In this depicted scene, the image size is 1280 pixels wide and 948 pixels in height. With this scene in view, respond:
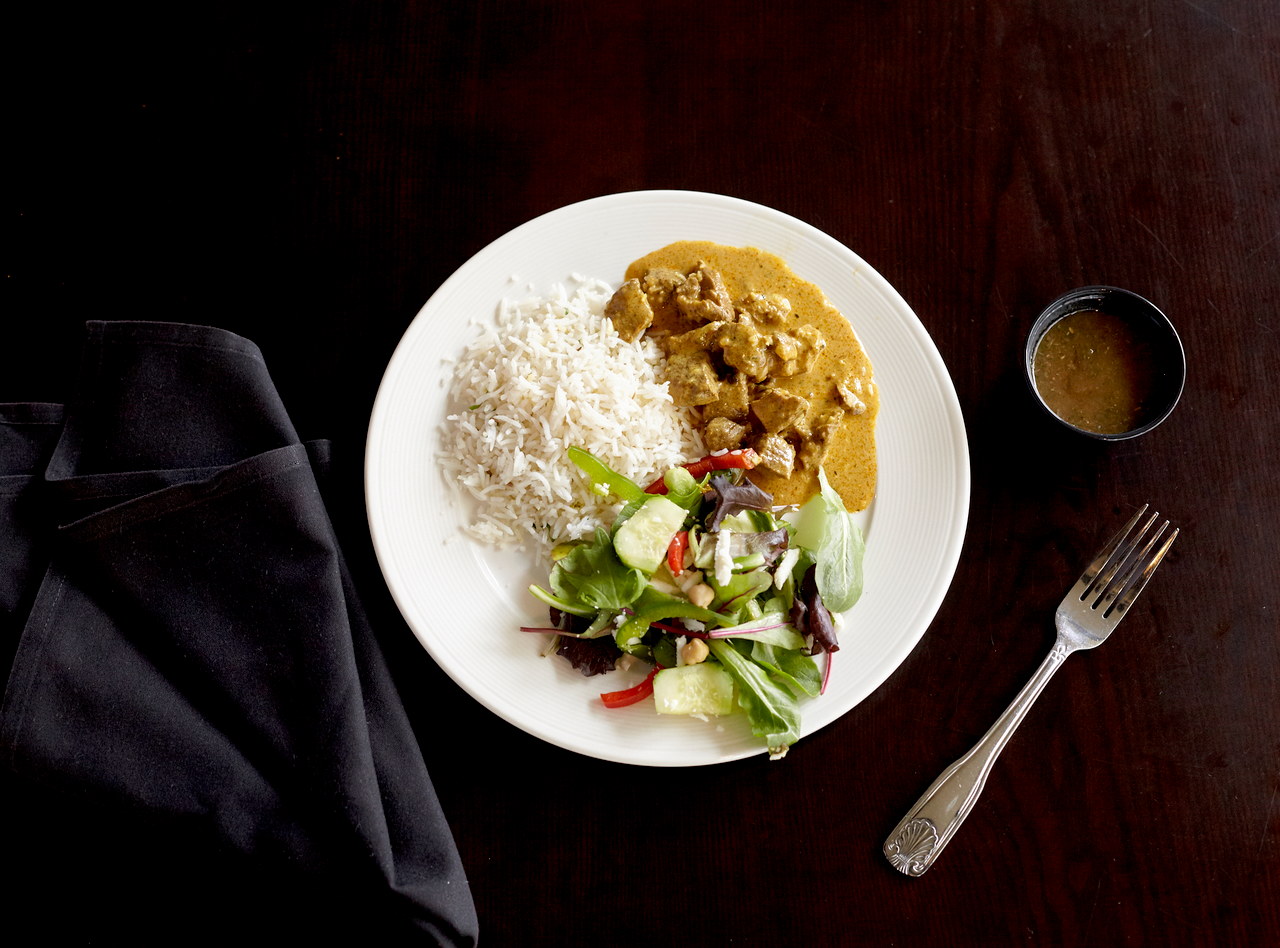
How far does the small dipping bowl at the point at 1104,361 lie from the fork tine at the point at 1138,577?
37 cm

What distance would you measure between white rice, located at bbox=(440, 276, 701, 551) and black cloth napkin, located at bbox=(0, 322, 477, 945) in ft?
1.52

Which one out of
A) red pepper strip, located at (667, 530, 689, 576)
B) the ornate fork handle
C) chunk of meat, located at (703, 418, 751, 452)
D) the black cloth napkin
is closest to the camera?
the black cloth napkin

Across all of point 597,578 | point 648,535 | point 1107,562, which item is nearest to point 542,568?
point 597,578

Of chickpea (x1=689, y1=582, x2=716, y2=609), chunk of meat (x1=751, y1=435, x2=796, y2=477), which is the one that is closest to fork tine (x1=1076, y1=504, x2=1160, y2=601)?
chunk of meat (x1=751, y1=435, x2=796, y2=477)

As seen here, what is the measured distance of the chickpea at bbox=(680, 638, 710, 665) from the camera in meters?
2.52

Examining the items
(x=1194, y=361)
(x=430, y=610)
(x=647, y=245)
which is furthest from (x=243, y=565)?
(x=1194, y=361)

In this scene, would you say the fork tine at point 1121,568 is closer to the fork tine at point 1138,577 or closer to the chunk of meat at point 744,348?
the fork tine at point 1138,577

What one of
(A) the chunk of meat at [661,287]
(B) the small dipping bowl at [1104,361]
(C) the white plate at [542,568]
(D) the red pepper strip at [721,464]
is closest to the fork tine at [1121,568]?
(B) the small dipping bowl at [1104,361]

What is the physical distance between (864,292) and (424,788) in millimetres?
1943

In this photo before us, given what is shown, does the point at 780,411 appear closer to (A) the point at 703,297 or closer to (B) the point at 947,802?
(A) the point at 703,297

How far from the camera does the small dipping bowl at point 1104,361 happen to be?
2768mm

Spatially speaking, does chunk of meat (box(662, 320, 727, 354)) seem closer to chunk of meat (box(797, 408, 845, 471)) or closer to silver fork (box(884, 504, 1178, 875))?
chunk of meat (box(797, 408, 845, 471))

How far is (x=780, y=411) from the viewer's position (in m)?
2.78

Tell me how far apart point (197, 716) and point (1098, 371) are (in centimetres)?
276
